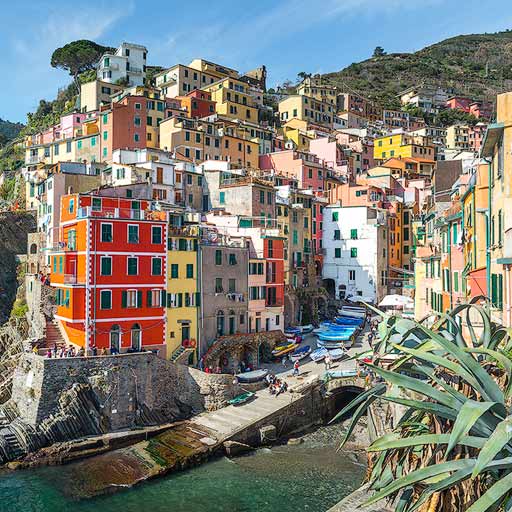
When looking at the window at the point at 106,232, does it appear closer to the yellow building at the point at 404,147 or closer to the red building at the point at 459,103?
the yellow building at the point at 404,147

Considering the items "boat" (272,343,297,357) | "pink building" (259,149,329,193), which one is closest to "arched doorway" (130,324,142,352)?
"boat" (272,343,297,357)

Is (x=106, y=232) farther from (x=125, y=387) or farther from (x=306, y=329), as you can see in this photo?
(x=306, y=329)

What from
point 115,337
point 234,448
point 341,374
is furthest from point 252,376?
point 115,337

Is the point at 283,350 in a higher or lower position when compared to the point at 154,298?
lower

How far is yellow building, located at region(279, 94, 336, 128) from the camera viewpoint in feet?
332

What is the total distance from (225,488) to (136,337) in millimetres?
13976

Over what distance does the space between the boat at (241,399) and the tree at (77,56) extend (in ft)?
263

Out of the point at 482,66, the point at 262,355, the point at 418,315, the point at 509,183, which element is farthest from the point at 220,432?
the point at 482,66

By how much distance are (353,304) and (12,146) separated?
64.4 m

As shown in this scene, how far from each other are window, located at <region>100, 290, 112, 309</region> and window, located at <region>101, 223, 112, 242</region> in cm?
361

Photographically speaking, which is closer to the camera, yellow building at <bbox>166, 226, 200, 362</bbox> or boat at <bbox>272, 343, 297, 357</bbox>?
yellow building at <bbox>166, 226, 200, 362</bbox>

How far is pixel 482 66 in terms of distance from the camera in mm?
197750

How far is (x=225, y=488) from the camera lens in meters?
29.2

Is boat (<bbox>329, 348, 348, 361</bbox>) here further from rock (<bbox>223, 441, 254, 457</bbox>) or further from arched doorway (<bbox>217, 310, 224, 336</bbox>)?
rock (<bbox>223, 441, 254, 457</bbox>)
